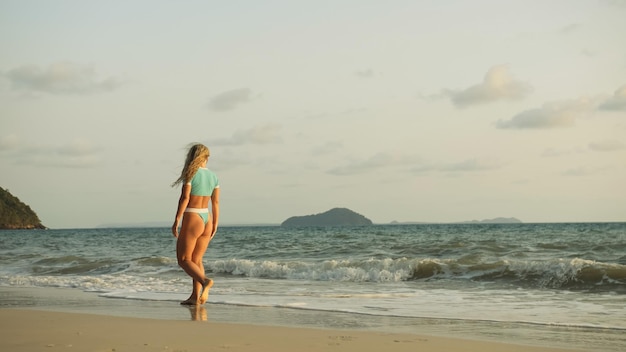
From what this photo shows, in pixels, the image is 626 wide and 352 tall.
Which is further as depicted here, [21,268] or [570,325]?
[21,268]

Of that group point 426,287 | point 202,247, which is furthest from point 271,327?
point 426,287

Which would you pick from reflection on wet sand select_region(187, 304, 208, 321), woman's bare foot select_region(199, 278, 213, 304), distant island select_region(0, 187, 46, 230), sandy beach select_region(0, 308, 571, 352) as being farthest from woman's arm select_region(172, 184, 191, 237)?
distant island select_region(0, 187, 46, 230)

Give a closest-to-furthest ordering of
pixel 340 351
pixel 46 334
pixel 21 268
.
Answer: pixel 340 351, pixel 46 334, pixel 21 268

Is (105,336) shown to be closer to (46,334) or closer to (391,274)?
(46,334)

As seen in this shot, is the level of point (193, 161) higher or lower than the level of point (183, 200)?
higher

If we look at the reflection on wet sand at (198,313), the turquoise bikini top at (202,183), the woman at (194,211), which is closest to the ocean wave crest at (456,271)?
the reflection on wet sand at (198,313)

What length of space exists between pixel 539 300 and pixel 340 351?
19.8 ft

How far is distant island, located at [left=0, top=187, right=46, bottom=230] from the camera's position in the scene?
10781 centimetres

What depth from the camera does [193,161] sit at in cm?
827

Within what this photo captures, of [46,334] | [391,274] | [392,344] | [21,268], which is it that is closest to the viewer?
[392,344]

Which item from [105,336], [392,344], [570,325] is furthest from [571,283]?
[105,336]

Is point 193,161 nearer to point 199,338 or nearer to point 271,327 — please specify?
point 271,327

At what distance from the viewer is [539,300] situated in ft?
33.8

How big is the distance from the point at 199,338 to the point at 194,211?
108 inches
